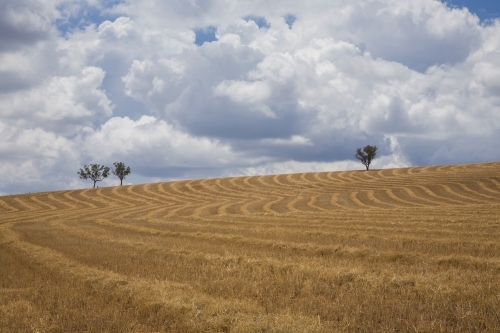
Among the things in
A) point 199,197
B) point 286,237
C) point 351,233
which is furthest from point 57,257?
point 199,197

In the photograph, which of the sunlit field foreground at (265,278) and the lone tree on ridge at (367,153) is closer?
the sunlit field foreground at (265,278)

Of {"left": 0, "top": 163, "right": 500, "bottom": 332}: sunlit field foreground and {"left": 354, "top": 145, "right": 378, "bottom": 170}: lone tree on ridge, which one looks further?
{"left": 354, "top": 145, "right": 378, "bottom": 170}: lone tree on ridge

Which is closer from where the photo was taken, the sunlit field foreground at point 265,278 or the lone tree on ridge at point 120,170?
the sunlit field foreground at point 265,278

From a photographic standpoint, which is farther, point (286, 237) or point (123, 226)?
point (123, 226)

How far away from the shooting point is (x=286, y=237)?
21.1 m

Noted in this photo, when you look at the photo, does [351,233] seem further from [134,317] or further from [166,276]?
[134,317]

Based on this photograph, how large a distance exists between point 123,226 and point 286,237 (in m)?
13.3

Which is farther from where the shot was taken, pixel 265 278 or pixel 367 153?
pixel 367 153

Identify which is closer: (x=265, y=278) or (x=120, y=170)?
(x=265, y=278)

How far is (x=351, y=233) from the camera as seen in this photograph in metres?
21.3

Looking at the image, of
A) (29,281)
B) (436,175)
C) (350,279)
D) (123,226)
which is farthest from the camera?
(436,175)

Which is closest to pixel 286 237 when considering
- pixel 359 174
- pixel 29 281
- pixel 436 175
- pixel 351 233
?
pixel 351 233

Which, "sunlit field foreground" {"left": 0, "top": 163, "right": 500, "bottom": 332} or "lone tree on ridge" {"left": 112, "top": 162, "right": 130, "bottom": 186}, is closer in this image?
"sunlit field foreground" {"left": 0, "top": 163, "right": 500, "bottom": 332}

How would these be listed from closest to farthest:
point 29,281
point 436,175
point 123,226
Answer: point 29,281 < point 123,226 < point 436,175
